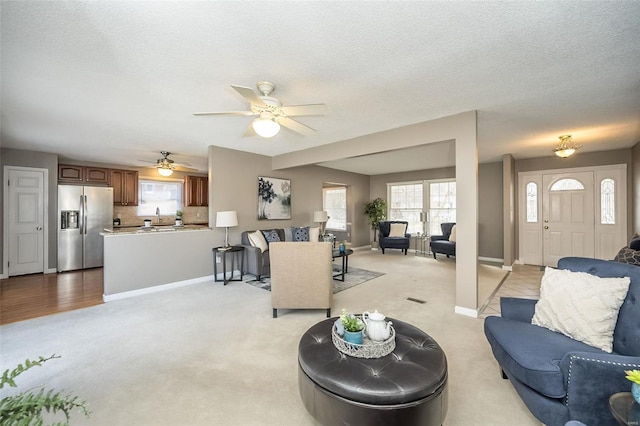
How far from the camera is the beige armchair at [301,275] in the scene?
303cm

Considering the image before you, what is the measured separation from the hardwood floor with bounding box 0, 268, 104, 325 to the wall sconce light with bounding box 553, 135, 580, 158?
7663 mm

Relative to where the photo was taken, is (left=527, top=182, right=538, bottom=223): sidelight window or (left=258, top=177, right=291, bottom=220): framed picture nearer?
(left=258, top=177, right=291, bottom=220): framed picture

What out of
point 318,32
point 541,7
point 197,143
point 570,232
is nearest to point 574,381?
point 541,7

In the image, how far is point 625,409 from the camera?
1.10 metres

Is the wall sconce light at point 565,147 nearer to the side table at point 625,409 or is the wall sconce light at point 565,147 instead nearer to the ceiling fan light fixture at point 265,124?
the side table at point 625,409

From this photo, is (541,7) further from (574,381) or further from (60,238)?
(60,238)

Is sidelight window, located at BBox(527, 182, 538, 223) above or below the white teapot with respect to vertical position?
above

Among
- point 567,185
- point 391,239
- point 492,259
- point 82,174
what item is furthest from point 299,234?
point 567,185

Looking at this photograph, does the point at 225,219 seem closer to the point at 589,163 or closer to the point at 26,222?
the point at 26,222

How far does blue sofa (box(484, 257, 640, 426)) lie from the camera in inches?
51.1

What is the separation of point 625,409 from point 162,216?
8264 mm

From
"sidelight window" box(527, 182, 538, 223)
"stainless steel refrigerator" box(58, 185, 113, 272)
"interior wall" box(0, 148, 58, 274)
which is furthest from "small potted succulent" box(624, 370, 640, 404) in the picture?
"interior wall" box(0, 148, 58, 274)

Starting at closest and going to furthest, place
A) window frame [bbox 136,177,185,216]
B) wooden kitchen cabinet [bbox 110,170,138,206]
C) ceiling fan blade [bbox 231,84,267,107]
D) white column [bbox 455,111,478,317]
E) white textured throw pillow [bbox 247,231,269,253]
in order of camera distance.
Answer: ceiling fan blade [bbox 231,84,267,107]
white column [bbox 455,111,478,317]
white textured throw pillow [bbox 247,231,269,253]
wooden kitchen cabinet [bbox 110,170,138,206]
window frame [bbox 136,177,185,216]

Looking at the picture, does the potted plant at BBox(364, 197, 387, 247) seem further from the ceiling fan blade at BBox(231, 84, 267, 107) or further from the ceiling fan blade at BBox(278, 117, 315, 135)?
the ceiling fan blade at BBox(231, 84, 267, 107)
